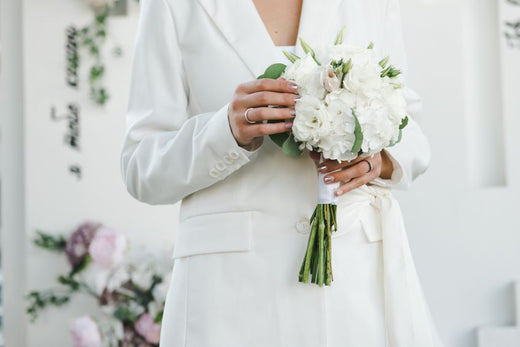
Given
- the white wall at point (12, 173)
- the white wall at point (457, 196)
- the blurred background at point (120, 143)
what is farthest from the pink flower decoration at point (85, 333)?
the white wall at point (457, 196)

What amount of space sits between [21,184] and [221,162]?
4.07 meters

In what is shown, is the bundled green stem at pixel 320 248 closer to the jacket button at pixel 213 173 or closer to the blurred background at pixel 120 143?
the jacket button at pixel 213 173

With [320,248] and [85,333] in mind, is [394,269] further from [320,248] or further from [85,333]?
[85,333]

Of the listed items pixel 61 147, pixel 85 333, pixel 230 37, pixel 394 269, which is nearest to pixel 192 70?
pixel 230 37

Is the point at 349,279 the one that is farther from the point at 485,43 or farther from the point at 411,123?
the point at 485,43

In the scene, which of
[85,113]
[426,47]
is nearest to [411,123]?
[426,47]

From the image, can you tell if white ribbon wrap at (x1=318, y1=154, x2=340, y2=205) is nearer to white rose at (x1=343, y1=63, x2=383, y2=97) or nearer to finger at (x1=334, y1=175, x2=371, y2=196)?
finger at (x1=334, y1=175, x2=371, y2=196)

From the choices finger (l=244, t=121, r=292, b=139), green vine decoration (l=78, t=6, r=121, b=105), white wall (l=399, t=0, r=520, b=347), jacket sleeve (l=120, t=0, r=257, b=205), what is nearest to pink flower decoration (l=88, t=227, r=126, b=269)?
green vine decoration (l=78, t=6, r=121, b=105)

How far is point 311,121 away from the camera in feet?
5.56

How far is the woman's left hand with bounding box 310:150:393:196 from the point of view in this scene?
1.80 metres

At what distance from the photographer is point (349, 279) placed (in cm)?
187

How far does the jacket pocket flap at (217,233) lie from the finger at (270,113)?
0.83 ft

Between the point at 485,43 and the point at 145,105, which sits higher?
the point at 485,43

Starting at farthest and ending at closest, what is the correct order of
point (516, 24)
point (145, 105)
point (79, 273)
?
point (79, 273) → point (516, 24) → point (145, 105)
